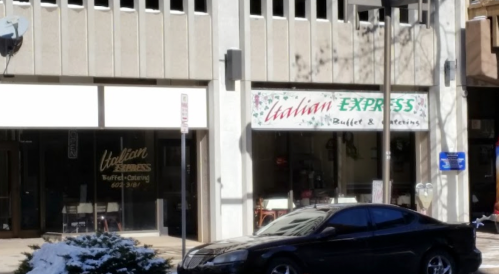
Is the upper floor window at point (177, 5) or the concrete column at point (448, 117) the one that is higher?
the upper floor window at point (177, 5)

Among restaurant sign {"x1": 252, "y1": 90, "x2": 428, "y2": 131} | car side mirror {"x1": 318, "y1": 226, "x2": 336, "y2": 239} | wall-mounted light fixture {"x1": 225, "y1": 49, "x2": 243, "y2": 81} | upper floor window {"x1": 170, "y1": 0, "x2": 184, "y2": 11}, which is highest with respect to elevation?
upper floor window {"x1": 170, "y1": 0, "x2": 184, "y2": 11}

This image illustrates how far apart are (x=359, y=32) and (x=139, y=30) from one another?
19.8 ft

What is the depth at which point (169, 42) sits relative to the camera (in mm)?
21000

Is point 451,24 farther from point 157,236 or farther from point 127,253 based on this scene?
point 127,253

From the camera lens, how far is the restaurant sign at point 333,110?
72.9 ft

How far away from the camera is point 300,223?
14430mm

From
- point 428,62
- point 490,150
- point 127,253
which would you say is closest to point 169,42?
point 428,62

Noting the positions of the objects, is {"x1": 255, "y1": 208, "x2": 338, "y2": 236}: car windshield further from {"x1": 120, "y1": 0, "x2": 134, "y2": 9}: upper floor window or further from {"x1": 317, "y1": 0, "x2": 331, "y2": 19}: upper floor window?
{"x1": 317, "y1": 0, "x2": 331, "y2": 19}: upper floor window

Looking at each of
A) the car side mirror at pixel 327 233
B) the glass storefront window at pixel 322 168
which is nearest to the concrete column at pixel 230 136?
the glass storefront window at pixel 322 168

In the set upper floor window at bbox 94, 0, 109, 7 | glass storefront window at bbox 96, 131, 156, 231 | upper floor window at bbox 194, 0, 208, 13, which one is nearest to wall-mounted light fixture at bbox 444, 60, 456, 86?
upper floor window at bbox 194, 0, 208, 13

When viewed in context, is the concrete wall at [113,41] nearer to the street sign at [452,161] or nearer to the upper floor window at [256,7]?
the upper floor window at [256,7]

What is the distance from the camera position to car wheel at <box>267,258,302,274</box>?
1331cm

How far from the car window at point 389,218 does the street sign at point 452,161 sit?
31.8 ft

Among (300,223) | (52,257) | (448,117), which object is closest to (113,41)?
(300,223)
